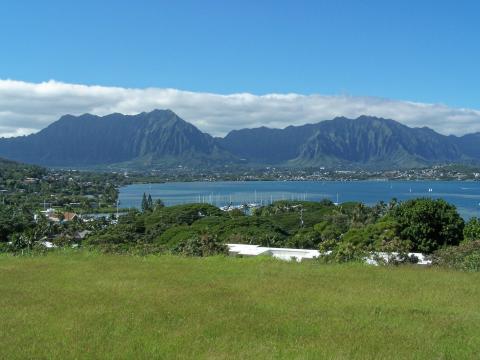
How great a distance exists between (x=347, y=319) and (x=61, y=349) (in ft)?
13.2

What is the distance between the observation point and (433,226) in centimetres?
2544

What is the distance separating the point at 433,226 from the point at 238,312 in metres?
19.3

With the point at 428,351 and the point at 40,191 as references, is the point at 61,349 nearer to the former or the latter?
the point at 428,351

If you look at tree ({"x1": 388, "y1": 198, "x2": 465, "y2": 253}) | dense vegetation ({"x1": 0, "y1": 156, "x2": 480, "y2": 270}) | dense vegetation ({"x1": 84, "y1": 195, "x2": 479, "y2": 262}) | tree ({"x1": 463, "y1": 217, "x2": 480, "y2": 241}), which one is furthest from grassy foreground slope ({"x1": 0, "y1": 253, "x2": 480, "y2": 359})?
tree ({"x1": 388, "y1": 198, "x2": 465, "y2": 253})

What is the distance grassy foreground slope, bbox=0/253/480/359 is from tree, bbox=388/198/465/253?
13.0 m

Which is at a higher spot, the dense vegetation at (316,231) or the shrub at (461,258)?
the shrub at (461,258)

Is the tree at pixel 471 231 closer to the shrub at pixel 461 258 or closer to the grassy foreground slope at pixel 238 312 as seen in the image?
the shrub at pixel 461 258

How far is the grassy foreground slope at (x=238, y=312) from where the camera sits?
6.65 metres

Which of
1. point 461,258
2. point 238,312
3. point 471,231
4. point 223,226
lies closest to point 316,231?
point 223,226

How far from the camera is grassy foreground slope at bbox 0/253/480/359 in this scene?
6.65 meters

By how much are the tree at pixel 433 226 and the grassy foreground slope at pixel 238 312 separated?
1302 centimetres

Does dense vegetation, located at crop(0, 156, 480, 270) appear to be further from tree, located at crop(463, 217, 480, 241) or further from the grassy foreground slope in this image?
the grassy foreground slope

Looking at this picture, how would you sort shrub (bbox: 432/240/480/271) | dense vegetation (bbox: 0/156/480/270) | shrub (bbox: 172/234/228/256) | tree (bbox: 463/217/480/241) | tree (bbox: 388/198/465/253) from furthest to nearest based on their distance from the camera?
tree (bbox: 388/198/465/253) < tree (bbox: 463/217/480/241) < dense vegetation (bbox: 0/156/480/270) < shrub (bbox: 172/234/228/256) < shrub (bbox: 432/240/480/271)

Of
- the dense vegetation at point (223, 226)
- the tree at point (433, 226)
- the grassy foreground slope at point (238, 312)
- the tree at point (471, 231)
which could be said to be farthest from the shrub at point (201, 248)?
the tree at point (471, 231)
